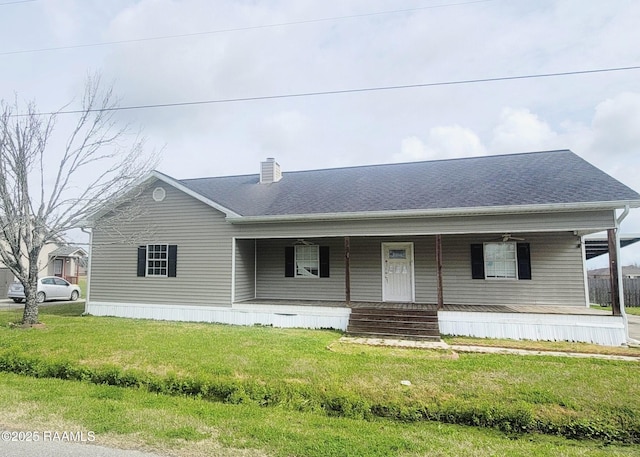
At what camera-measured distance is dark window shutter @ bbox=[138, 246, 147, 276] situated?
1246 centimetres

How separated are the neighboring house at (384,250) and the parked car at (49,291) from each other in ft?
24.8

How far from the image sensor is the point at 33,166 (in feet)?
32.9

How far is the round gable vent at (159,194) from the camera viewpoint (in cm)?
1234

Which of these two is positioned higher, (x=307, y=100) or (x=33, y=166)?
(x=307, y=100)

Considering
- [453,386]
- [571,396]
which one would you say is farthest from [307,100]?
[571,396]

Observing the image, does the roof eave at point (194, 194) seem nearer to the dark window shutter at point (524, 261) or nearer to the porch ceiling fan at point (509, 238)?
the porch ceiling fan at point (509, 238)

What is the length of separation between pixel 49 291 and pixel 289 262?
13397mm

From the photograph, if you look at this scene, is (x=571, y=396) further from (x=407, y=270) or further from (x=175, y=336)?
(x=175, y=336)

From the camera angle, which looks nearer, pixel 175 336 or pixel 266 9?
pixel 175 336

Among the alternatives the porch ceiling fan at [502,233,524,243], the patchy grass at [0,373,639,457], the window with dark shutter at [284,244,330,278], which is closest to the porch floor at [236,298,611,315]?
the window with dark shutter at [284,244,330,278]

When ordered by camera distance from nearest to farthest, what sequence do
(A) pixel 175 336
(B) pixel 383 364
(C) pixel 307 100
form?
(B) pixel 383 364
(A) pixel 175 336
(C) pixel 307 100

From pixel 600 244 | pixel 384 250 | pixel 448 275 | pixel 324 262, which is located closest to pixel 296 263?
pixel 324 262

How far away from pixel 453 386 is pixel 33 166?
1128cm

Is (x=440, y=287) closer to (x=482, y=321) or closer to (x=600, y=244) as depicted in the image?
(x=482, y=321)
